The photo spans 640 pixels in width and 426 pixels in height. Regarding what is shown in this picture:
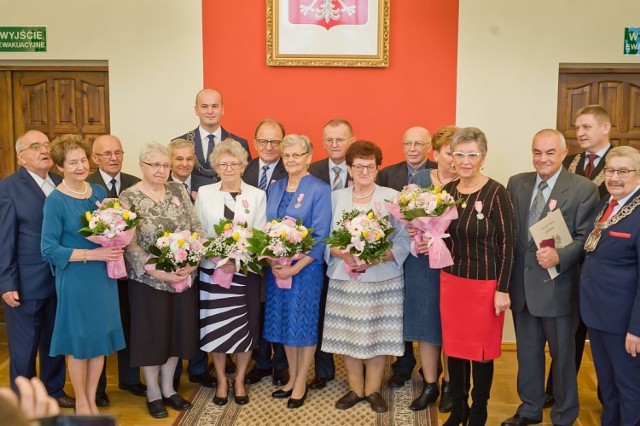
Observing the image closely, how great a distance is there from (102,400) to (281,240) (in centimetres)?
176

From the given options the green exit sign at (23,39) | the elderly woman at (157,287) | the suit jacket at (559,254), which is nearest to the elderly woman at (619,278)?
the suit jacket at (559,254)

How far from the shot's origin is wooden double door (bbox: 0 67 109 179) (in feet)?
19.5

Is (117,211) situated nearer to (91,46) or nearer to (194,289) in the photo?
(194,289)

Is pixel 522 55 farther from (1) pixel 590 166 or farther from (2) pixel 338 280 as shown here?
(2) pixel 338 280

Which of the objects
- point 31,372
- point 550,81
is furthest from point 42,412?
point 550,81

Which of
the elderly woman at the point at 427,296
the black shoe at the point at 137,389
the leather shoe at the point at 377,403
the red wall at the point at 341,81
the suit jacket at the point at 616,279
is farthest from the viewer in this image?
the red wall at the point at 341,81

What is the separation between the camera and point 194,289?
412cm

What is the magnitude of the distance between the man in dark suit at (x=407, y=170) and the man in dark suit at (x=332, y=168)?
0.97ft

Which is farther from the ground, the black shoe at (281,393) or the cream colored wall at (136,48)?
the cream colored wall at (136,48)

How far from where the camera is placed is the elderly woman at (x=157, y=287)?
388 cm

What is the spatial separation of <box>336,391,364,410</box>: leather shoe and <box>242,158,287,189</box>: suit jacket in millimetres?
1558

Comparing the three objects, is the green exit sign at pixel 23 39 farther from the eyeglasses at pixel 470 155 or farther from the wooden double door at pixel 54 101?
the eyeglasses at pixel 470 155

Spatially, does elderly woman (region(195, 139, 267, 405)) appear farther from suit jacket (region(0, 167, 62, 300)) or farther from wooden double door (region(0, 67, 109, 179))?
wooden double door (region(0, 67, 109, 179))

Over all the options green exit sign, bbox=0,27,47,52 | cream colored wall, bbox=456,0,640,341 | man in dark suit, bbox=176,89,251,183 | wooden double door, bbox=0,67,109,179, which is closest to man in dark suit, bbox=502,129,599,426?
cream colored wall, bbox=456,0,640,341
